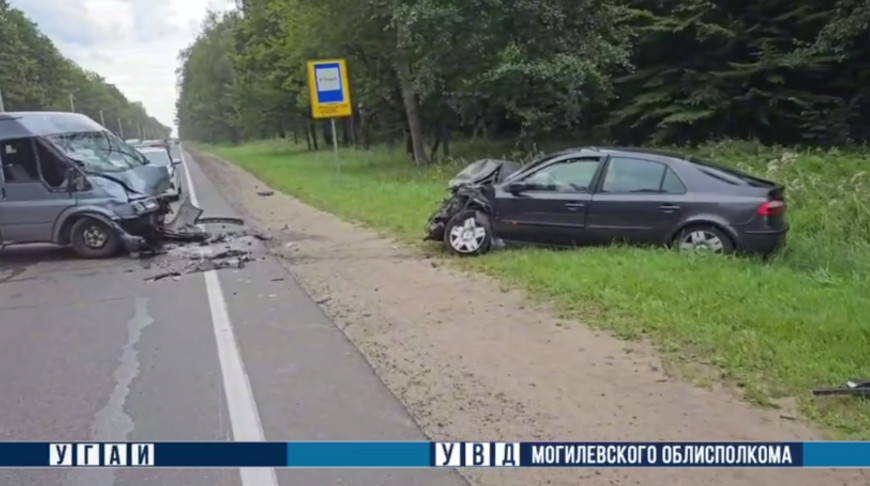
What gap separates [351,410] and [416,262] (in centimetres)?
542

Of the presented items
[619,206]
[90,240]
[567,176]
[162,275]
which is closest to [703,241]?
[619,206]

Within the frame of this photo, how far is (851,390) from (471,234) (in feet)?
20.5

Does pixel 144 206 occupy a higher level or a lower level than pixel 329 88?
lower

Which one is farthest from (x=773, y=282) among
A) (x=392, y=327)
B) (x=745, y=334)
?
(x=392, y=327)

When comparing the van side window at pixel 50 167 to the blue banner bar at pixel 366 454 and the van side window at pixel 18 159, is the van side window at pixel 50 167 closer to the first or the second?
the van side window at pixel 18 159

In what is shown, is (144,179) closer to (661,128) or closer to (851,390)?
(851,390)

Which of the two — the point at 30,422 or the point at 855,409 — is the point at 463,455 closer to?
the point at 855,409

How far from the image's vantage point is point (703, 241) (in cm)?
970

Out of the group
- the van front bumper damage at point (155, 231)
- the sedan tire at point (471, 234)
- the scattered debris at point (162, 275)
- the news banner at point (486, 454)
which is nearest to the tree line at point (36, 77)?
the van front bumper damage at point (155, 231)

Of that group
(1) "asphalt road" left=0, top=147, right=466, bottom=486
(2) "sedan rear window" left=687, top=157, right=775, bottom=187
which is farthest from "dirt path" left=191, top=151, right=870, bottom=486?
(2) "sedan rear window" left=687, top=157, right=775, bottom=187

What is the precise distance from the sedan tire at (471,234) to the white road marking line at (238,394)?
348cm

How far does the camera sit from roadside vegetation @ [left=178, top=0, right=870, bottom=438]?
21.2 ft

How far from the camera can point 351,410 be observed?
5.15 metres

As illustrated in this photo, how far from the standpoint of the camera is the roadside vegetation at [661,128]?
6.46 meters
